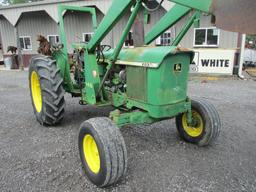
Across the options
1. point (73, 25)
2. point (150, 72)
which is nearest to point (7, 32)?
point (73, 25)

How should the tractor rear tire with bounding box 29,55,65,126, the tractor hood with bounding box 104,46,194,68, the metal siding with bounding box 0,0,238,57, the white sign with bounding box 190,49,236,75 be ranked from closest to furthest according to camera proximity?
the tractor hood with bounding box 104,46,194,68, the tractor rear tire with bounding box 29,55,65,126, the white sign with bounding box 190,49,236,75, the metal siding with bounding box 0,0,238,57

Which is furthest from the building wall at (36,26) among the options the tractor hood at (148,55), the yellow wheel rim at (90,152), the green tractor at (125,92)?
the yellow wheel rim at (90,152)

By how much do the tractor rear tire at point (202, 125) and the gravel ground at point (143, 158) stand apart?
5.8 inches

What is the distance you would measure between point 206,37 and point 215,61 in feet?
5.51

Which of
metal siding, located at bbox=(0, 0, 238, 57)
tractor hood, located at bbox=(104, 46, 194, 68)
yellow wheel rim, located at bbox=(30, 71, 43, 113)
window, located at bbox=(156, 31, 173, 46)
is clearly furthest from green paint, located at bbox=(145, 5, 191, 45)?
window, located at bbox=(156, 31, 173, 46)

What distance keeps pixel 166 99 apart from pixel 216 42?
8.53 m

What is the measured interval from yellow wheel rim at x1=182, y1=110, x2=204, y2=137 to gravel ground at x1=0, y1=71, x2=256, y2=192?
0.20 metres

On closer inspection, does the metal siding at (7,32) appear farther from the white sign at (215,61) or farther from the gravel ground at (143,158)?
the gravel ground at (143,158)

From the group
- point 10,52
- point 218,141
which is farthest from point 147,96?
point 10,52

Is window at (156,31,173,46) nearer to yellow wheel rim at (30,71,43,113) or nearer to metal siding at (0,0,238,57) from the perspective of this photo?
metal siding at (0,0,238,57)

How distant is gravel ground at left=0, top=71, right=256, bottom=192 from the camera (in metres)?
2.45

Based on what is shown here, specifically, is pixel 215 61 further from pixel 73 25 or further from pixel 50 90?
pixel 73 25

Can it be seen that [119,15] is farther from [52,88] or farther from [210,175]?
[210,175]

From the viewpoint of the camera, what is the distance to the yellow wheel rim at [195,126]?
317cm
